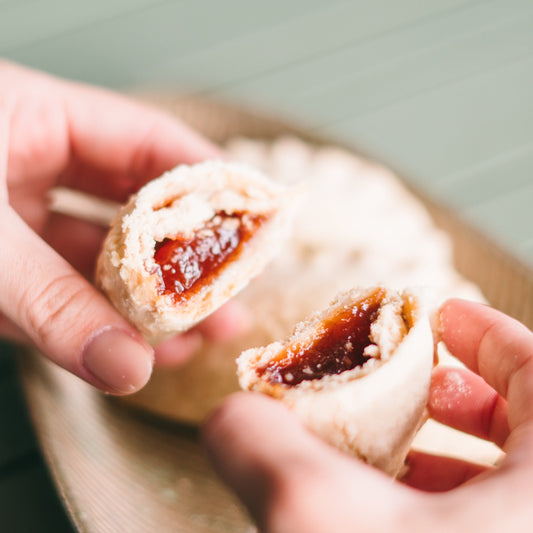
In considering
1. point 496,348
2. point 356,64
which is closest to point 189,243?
point 496,348

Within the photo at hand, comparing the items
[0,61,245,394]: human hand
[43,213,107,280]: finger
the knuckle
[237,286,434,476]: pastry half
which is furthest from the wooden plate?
[237,286,434,476]: pastry half

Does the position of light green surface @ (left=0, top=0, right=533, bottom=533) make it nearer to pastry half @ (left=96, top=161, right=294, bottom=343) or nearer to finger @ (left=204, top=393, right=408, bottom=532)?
pastry half @ (left=96, top=161, right=294, bottom=343)

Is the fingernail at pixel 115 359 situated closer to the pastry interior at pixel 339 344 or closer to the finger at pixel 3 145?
the pastry interior at pixel 339 344

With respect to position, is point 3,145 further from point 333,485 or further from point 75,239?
point 333,485

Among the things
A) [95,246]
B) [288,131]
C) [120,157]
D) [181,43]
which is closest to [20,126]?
[120,157]

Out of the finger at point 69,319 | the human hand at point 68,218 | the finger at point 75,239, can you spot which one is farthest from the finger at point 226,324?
the finger at point 69,319

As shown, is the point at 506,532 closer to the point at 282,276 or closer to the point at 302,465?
the point at 302,465
